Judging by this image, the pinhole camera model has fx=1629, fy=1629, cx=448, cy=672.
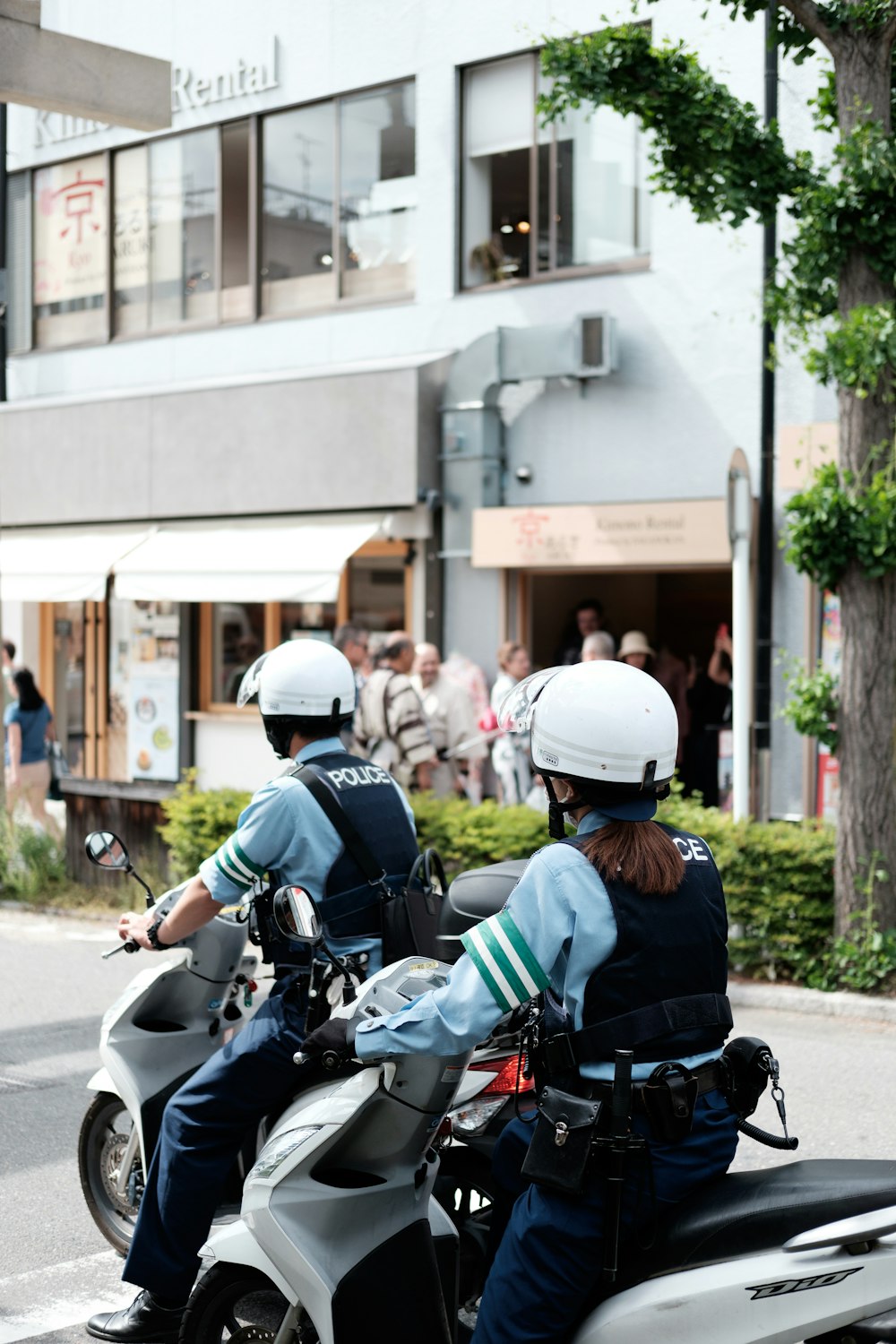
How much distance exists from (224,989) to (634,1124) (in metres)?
2.12

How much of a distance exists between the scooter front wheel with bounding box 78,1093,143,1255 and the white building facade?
8.24 meters

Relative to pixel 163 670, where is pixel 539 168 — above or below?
above

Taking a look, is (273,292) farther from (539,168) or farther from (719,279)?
(719,279)

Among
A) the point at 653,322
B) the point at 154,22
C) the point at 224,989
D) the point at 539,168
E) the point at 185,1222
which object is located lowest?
the point at 185,1222

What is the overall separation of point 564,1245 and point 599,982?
0.47 meters

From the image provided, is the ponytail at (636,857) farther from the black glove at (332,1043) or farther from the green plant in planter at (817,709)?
the green plant in planter at (817,709)

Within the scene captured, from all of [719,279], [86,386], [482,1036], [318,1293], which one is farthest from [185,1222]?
[86,386]

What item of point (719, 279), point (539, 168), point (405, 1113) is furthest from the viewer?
point (539, 168)

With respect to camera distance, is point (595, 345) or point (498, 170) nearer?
point (595, 345)

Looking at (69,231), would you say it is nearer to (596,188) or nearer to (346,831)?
(596,188)

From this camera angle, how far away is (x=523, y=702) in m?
3.19

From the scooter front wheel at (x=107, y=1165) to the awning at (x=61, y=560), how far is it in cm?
1138

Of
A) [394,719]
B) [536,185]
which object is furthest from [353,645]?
[536,185]

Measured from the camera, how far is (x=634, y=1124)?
115 inches
